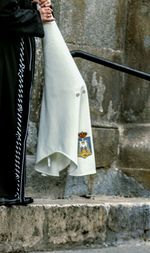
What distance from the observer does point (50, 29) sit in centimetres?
Result: 506

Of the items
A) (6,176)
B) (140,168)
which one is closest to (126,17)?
(140,168)

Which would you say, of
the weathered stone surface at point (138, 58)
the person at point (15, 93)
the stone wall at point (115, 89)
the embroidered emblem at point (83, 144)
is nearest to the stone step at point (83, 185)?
the stone wall at point (115, 89)

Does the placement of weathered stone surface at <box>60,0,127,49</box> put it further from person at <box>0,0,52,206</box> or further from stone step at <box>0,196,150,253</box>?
stone step at <box>0,196,150,253</box>

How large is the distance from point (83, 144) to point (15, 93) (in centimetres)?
63

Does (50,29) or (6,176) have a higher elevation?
(50,29)

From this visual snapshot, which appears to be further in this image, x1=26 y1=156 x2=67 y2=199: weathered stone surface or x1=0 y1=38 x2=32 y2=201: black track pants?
x1=26 y1=156 x2=67 y2=199: weathered stone surface

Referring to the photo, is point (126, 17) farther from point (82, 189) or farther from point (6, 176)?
point (6, 176)

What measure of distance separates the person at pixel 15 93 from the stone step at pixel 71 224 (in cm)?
14

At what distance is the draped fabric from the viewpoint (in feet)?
15.7

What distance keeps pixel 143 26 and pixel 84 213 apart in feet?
6.02

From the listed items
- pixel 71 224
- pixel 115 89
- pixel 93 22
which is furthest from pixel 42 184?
pixel 93 22

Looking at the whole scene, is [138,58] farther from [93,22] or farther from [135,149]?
[135,149]

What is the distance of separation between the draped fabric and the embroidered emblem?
17.5 inches

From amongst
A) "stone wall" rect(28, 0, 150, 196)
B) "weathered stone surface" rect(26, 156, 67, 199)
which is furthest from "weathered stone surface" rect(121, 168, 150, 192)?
"weathered stone surface" rect(26, 156, 67, 199)
